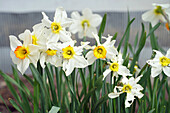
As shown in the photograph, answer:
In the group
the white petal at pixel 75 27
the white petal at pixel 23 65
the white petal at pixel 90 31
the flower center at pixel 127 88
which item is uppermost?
the white petal at pixel 75 27

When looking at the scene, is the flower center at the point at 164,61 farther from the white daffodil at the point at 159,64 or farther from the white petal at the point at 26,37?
the white petal at the point at 26,37

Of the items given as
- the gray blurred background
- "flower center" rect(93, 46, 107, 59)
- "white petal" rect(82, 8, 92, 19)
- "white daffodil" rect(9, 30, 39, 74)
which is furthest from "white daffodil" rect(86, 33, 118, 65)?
the gray blurred background

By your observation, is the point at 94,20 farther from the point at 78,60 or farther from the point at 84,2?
the point at 84,2

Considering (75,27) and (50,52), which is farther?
(75,27)

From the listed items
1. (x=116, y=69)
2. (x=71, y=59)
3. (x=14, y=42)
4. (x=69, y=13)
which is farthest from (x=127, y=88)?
(x=69, y=13)

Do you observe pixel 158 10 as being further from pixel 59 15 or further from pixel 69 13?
pixel 69 13

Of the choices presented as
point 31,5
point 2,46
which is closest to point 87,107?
point 2,46

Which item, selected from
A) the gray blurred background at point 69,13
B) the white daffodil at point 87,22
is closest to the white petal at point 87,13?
the white daffodil at point 87,22
